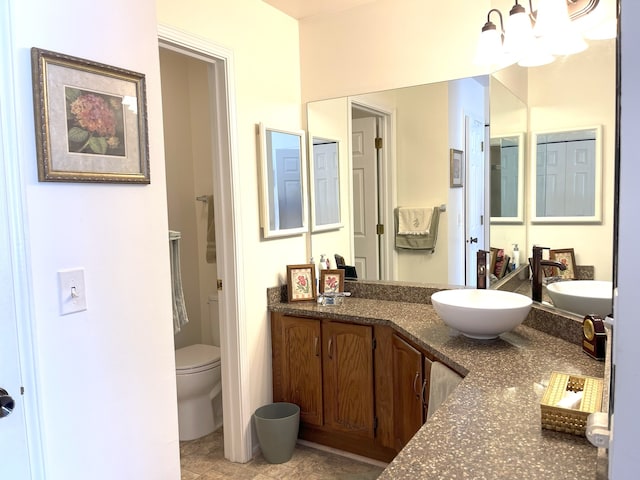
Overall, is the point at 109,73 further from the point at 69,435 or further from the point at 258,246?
the point at 258,246

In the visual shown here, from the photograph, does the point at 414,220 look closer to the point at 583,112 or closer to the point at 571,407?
the point at 583,112

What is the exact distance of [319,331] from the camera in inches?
103

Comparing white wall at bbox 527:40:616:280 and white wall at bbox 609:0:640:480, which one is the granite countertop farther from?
white wall at bbox 609:0:640:480

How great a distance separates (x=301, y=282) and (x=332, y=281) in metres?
0.19

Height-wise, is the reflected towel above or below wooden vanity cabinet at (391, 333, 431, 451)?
above

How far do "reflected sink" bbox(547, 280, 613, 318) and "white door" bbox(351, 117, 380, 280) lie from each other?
3.71ft

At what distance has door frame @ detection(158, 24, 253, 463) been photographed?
8.07 feet

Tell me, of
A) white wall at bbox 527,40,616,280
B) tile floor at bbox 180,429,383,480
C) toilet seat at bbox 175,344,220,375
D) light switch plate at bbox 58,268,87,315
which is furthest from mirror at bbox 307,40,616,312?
light switch plate at bbox 58,268,87,315

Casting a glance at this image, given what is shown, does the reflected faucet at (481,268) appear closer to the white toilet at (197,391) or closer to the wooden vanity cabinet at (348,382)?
the wooden vanity cabinet at (348,382)

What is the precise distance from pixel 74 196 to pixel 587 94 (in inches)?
73.1

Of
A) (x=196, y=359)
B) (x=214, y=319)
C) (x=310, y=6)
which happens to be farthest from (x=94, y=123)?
(x=214, y=319)

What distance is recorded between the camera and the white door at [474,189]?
2.50 metres

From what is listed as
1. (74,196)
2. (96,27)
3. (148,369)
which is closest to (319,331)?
(148,369)

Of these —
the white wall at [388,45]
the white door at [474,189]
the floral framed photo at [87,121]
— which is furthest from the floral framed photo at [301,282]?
the floral framed photo at [87,121]
